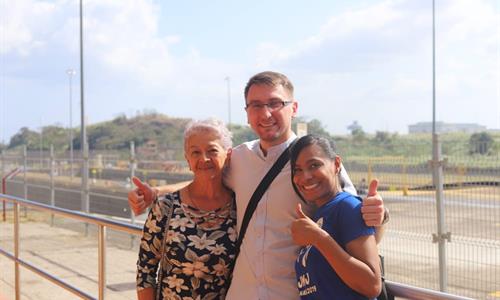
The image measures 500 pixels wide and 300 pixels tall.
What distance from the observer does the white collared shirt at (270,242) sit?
224 cm

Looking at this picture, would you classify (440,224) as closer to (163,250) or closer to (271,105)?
(163,250)

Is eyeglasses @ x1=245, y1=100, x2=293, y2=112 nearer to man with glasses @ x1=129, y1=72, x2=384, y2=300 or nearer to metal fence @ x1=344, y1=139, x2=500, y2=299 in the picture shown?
man with glasses @ x1=129, y1=72, x2=384, y2=300

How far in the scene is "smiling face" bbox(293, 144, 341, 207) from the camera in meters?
2.07

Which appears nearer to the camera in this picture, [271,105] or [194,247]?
[271,105]

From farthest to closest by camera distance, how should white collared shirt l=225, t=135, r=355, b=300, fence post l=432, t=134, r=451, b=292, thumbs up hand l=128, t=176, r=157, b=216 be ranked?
fence post l=432, t=134, r=451, b=292 < thumbs up hand l=128, t=176, r=157, b=216 < white collared shirt l=225, t=135, r=355, b=300

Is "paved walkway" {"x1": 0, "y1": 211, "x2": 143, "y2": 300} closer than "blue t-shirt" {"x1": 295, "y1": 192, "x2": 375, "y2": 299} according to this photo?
No

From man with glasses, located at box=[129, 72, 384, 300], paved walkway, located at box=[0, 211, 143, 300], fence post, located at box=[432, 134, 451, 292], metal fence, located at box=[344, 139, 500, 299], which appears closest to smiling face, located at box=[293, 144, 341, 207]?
man with glasses, located at box=[129, 72, 384, 300]

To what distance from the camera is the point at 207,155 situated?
8.38 ft

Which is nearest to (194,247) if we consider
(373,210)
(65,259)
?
(373,210)

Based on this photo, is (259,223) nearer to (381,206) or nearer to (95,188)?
(381,206)

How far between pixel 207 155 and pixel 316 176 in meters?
0.63

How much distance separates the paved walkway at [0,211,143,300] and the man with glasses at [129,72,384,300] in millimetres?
5381

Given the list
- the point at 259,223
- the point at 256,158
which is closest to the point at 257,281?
the point at 259,223

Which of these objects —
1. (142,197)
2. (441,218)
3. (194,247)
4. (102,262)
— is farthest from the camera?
(441,218)
